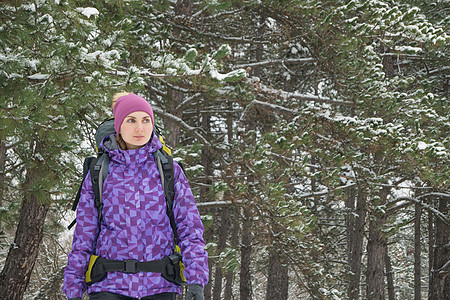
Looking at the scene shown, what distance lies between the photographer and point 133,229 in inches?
105

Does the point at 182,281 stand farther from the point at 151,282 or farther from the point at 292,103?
the point at 292,103

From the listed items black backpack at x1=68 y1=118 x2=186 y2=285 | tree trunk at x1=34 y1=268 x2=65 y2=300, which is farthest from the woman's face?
tree trunk at x1=34 y1=268 x2=65 y2=300

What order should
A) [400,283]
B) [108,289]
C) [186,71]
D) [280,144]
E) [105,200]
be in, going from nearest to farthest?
[108,289], [105,200], [186,71], [280,144], [400,283]

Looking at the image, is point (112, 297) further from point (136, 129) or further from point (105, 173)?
point (136, 129)

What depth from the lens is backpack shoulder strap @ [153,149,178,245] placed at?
279 cm

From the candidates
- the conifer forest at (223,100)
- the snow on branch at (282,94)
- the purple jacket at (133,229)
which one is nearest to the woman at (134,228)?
the purple jacket at (133,229)

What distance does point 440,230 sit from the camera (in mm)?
13359

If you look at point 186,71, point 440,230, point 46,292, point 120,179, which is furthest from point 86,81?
point 440,230

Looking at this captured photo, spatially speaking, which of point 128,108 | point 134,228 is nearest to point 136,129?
point 128,108

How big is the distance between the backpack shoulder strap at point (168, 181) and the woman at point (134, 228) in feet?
0.08

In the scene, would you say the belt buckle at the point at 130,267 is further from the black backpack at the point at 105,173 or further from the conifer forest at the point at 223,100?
the conifer forest at the point at 223,100

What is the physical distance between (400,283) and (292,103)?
25726mm

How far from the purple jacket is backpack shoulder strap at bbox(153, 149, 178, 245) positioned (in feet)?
0.08

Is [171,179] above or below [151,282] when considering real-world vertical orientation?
above
